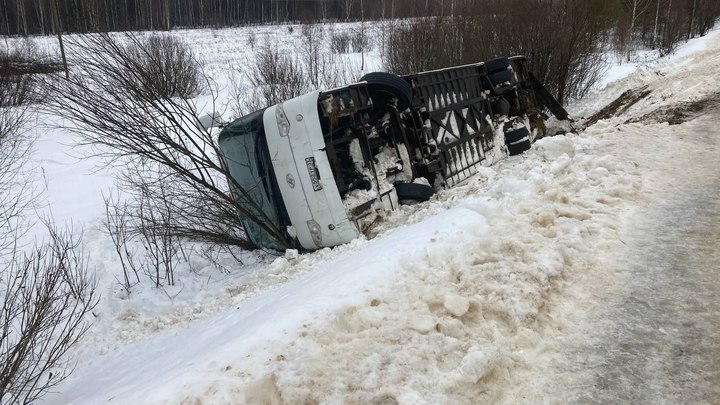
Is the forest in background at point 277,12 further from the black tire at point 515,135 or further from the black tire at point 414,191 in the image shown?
the black tire at point 515,135

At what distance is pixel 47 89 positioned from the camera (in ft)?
22.5

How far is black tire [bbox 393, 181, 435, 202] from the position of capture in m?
6.29

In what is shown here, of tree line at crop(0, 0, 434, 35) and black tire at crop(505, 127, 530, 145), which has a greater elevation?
tree line at crop(0, 0, 434, 35)

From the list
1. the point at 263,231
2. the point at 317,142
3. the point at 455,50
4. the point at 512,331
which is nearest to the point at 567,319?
the point at 512,331

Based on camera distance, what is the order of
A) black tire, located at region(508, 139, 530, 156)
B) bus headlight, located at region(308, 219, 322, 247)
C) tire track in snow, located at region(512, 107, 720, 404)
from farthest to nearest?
black tire, located at region(508, 139, 530, 156)
bus headlight, located at region(308, 219, 322, 247)
tire track in snow, located at region(512, 107, 720, 404)

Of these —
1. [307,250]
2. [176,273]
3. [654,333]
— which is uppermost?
[654,333]

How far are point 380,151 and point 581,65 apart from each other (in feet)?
35.7

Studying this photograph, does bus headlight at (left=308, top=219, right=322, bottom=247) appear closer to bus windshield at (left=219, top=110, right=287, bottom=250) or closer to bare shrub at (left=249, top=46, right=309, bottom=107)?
bus windshield at (left=219, top=110, right=287, bottom=250)

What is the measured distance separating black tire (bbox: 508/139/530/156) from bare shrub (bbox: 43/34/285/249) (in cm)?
402

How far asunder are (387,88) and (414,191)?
1.41 meters

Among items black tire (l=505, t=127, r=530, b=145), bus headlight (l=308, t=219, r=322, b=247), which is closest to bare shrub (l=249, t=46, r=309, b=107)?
black tire (l=505, t=127, r=530, b=145)

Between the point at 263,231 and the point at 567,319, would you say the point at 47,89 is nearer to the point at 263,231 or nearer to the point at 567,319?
the point at 263,231

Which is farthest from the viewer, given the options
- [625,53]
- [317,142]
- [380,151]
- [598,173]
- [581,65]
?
[625,53]

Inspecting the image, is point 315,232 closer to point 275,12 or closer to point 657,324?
point 657,324
